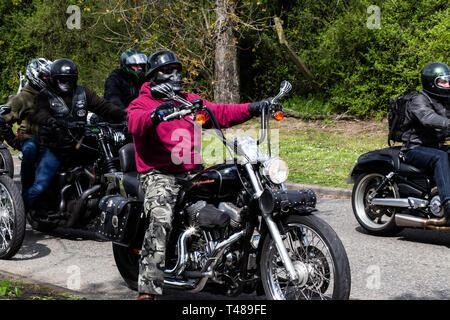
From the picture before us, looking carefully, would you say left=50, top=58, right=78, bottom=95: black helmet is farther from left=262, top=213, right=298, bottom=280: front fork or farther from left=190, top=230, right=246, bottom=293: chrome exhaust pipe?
left=262, top=213, right=298, bottom=280: front fork

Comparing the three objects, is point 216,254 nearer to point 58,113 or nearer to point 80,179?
point 80,179

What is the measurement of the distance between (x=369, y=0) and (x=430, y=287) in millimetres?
12006

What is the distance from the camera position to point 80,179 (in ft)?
23.7

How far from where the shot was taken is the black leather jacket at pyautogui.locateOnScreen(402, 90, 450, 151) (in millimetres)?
6828

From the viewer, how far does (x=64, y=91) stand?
7289mm

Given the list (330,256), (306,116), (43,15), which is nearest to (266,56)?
(306,116)

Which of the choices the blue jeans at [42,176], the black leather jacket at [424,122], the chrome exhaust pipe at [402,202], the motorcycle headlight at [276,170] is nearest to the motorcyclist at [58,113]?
the blue jeans at [42,176]

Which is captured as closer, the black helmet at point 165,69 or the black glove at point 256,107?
the black glove at point 256,107

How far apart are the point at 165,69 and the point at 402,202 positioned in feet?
11.5

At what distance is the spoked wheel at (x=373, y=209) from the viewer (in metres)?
7.29

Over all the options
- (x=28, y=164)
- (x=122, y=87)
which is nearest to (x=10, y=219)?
(x=28, y=164)

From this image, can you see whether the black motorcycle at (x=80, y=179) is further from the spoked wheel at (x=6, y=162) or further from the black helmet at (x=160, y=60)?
the spoked wheel at (x=6, y=162)

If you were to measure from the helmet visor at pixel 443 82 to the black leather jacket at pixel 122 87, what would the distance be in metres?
3.73

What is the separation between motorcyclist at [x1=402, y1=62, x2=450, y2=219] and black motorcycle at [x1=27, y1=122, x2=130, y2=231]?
315 cm
